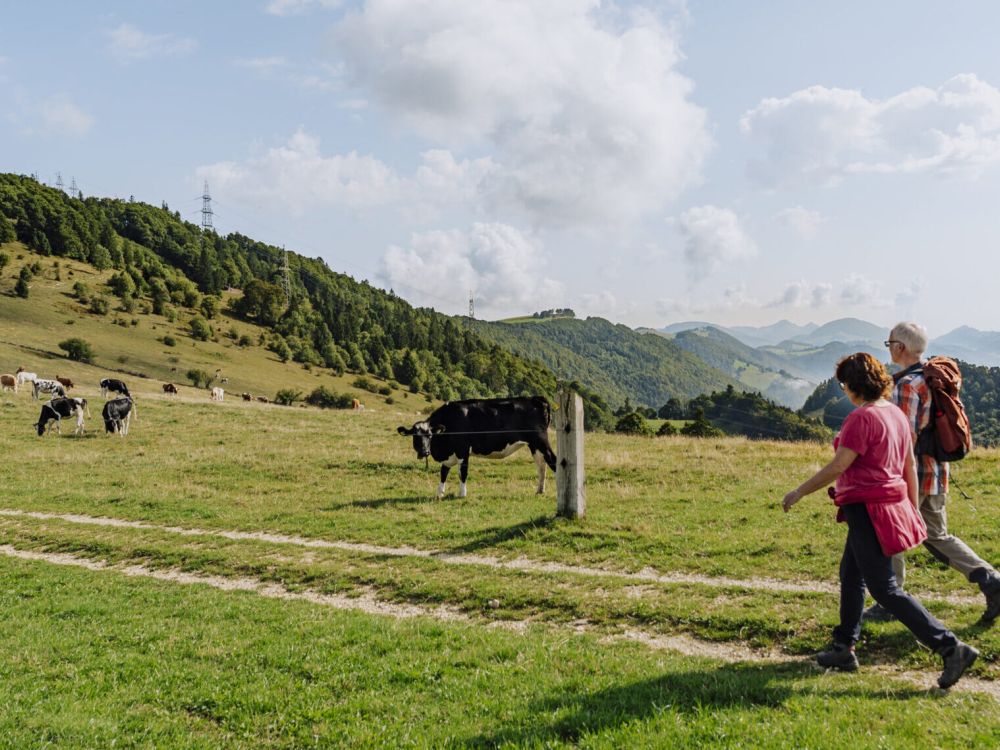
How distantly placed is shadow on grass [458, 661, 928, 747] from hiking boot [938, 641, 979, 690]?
258mm

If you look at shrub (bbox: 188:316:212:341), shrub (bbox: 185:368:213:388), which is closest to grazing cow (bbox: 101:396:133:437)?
shrub (bbox: 185:368:213:388)

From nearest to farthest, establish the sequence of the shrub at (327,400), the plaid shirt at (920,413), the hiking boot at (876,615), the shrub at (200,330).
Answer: the plaid shirt at (920,413), the hiking boot at (876,615), the shrub at (327,400), the shrub at (200,330)

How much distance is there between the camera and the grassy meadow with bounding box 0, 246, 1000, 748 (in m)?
5.61

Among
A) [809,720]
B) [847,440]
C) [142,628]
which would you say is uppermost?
[847,440]

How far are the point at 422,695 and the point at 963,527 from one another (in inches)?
433

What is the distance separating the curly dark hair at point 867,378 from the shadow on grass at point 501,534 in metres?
8.33

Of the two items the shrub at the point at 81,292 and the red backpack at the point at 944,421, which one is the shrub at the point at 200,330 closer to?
the shrub at the point at 81,292

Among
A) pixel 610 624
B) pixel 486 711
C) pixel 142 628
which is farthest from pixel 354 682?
pixel 142 628

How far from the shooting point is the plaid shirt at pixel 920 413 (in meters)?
7.21

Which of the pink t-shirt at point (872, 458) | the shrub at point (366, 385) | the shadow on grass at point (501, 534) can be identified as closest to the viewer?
the pink t-shirt at point (872, 458)

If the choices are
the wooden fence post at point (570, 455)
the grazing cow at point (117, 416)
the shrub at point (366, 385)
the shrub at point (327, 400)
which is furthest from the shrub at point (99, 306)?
the wooden fence post at point (570, 455)

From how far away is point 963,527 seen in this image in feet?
38.4

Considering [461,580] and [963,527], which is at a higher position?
[963,527]

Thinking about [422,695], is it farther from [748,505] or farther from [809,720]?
[748,505]
